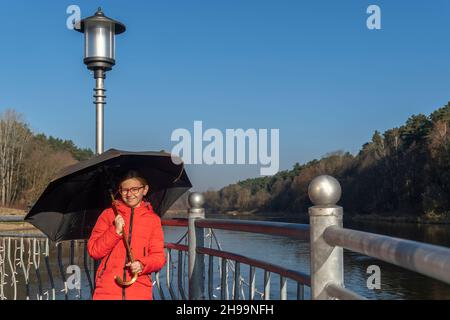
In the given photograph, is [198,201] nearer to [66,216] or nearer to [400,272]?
[66,216]

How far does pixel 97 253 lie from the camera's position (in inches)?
124

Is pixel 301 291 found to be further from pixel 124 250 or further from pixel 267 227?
pixel 124 250

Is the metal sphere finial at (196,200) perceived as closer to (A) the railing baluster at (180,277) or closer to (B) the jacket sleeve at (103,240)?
(A) the railing baluster at (180,277)

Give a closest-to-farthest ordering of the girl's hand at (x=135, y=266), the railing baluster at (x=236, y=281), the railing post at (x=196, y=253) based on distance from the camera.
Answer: the girl's hand at (x=135, y=266), the railing baluster at (x=236, y=281), the railing post at (x=196, y=253)

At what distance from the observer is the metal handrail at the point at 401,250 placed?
Result: 56.1 inches

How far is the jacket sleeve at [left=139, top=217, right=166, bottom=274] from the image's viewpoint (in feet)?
10.2

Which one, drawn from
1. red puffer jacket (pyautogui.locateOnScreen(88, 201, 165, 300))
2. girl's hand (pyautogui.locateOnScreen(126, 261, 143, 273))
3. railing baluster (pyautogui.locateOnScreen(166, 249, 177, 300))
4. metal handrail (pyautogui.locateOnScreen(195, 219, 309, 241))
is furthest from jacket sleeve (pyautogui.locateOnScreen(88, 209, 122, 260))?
railing baluster (pyautogui.locateOnScreen(166, 249, 177, 300))

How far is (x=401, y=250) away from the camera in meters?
1.65

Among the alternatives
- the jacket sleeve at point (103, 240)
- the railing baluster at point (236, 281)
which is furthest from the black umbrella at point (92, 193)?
the railing baluster at point (236, 281)

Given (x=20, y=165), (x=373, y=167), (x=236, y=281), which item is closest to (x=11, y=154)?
(x=20, y=165)

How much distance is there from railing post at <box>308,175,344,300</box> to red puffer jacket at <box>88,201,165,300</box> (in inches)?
45.6

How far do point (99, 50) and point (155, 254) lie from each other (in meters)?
2.52

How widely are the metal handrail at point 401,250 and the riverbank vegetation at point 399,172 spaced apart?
5955 cm
